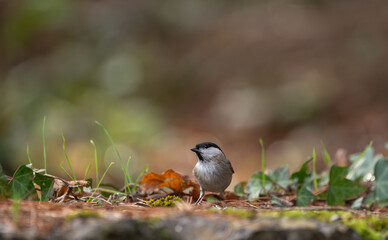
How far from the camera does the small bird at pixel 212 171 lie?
299 cm

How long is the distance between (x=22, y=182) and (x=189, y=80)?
8088 mm

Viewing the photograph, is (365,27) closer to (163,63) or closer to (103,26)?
(163,63)

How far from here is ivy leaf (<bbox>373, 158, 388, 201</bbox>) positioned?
2.69 meters

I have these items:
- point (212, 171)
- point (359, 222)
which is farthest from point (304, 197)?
point (359, 222)

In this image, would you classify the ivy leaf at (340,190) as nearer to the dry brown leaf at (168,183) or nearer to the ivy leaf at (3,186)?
the dry brown leaf at (168,183)

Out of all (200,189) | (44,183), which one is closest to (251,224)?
(44,183)

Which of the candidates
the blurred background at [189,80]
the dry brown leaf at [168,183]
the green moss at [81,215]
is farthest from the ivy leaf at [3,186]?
the blurred background at [189,80]

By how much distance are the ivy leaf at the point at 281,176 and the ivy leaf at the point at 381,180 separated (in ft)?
1.78

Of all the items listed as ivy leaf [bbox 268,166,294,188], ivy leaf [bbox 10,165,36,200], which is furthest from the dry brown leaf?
ivy leaf [bbox 10,165,36,200]

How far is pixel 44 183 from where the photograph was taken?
7.30 ft

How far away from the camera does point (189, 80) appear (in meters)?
10.0

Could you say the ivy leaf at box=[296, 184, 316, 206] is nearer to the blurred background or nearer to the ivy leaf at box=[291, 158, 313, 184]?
the ivy leaf at box=[291, 158, 313, 184]

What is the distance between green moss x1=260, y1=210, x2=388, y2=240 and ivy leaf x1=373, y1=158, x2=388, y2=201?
1.06m

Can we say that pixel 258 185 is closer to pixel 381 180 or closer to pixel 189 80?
pixel 381 180
